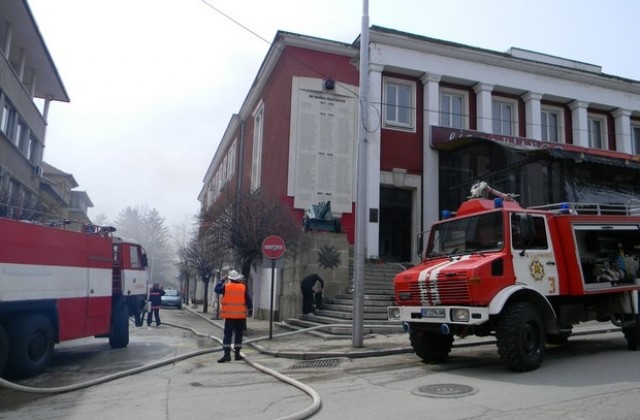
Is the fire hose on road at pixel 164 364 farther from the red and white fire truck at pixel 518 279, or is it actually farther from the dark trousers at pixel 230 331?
the red and white fire truck at pixel 518 279

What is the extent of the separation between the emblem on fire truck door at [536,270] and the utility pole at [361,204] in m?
3.88

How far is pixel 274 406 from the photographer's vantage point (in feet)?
22.3

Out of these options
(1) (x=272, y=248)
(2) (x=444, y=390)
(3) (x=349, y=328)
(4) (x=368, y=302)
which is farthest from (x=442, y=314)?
(4) (x=368, y=302)

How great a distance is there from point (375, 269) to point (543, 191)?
6.17 metres

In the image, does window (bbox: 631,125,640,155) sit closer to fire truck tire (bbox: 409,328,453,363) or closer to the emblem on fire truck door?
the emblem on fire truck door

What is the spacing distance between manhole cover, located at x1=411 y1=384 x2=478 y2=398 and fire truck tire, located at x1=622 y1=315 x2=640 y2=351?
4644mm

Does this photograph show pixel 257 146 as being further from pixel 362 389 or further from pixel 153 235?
pixel 153 235

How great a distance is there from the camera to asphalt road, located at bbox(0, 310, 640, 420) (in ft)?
20.5

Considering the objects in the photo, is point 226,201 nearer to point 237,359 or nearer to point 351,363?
point 237,359

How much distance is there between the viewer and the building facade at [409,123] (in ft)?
68.1

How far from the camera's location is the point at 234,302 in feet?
35.1

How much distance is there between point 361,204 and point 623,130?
1913 centimetres

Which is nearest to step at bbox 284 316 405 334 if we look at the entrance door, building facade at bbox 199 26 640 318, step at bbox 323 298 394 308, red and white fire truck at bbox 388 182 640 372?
step at bbox 323 298 394 308

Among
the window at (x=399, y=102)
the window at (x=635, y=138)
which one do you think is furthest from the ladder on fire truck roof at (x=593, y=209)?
the window at (x=635, y=138)
